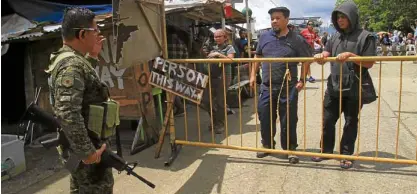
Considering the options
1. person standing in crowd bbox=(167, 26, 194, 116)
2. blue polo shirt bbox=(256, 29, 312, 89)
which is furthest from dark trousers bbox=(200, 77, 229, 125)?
blue polo shirt bbox=(256, 29, 312, 89)

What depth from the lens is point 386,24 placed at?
1923 inches

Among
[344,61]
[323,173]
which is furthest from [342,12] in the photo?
[323,173]

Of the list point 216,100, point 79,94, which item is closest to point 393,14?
point 216,100

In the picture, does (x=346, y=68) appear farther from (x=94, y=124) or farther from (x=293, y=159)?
(x=94, y=124)

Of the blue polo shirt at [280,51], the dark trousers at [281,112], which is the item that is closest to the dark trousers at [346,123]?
the dark trousers at [281,112]

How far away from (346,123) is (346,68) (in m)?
0.64

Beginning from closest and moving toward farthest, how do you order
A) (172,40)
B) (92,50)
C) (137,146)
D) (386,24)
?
(92,50) < (137,146) < (172,40) < (386,24)

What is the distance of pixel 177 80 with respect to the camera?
4.77 m

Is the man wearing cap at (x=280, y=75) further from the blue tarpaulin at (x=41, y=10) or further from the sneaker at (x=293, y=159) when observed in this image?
the blue tarpaulin at (x=41, y=10)

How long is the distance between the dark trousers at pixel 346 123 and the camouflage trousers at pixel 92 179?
2.86m

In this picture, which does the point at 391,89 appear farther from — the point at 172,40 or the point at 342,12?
the point at 342,12

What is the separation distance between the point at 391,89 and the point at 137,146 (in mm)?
7773

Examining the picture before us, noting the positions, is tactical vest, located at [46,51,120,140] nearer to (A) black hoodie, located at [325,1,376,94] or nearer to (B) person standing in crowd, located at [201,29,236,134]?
(A) black hoodie, located at [325,1,376,94]

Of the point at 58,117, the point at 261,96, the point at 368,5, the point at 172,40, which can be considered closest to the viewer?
the point at 58,117
